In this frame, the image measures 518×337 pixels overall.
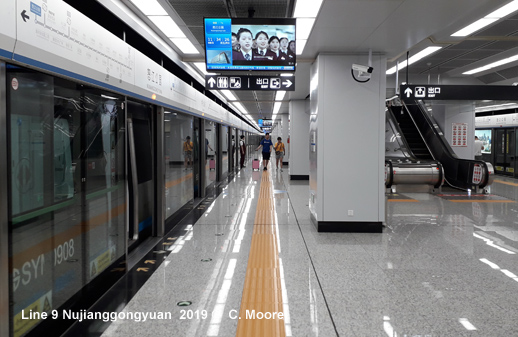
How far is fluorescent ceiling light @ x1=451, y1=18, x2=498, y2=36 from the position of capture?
6.62 meters

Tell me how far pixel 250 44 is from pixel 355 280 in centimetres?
311

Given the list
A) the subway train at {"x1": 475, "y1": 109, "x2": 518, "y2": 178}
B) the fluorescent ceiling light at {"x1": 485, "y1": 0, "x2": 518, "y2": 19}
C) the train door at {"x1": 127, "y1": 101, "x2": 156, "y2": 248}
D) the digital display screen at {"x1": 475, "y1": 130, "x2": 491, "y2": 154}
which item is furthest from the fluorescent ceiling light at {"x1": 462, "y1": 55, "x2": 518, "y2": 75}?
the train door at {"x1": 127, "y1": 101, "x2": 156, "y2": 248}

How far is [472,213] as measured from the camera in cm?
830

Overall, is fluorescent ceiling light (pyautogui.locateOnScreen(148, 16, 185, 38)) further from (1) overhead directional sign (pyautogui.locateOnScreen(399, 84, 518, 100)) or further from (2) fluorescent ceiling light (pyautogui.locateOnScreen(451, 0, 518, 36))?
(1) overhead directional sign (pyautogui.locateOnScreen(399, 84, 518, 100))

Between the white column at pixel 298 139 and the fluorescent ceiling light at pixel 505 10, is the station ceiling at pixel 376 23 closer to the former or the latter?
the fluorescent ceiling light at pixel 505 10

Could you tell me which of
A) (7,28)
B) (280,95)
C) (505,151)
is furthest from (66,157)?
(505,151)

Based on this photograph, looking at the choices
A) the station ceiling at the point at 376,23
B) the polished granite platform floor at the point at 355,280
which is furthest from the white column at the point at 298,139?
the polished granite platform floor at the point at 355,280

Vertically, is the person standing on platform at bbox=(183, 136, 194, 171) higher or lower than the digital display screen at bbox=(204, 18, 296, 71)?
lower

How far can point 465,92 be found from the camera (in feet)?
28.1

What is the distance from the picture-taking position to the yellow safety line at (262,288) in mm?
3172

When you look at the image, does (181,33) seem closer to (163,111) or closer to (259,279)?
(163,111)

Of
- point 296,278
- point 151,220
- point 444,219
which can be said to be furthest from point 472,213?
point 151,220

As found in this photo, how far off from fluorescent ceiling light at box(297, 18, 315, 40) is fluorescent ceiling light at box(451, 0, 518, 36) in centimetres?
296

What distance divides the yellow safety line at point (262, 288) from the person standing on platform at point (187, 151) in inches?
104
